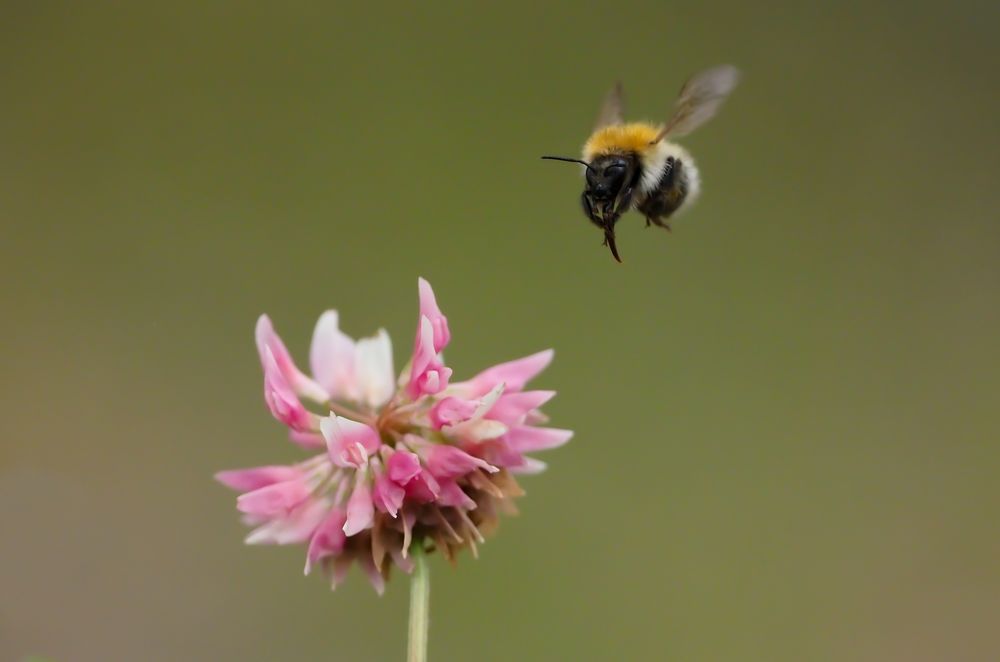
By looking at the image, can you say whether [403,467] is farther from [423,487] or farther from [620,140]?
[620,140]

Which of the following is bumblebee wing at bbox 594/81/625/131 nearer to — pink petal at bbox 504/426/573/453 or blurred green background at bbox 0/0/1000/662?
pink petal at bbox 504/426/573/453

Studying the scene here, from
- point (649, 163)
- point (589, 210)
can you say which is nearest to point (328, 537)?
point (589, 210)

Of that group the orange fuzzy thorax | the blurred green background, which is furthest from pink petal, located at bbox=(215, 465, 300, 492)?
the blurred green background

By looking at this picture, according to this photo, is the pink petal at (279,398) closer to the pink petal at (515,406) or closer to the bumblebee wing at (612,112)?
the pink petal at (515,406)

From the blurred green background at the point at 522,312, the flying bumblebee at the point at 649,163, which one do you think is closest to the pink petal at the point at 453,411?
the flying bumblebee at the point at 649,163

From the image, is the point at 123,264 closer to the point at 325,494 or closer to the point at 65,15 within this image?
the point at 65,15
